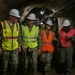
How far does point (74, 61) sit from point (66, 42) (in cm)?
184

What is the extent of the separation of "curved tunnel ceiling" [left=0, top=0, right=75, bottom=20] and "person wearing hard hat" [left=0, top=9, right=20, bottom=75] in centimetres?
259

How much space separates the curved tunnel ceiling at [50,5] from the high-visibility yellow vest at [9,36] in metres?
2.64

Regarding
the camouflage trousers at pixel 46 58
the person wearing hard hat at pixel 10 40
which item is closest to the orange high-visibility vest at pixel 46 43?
the camouflage trousers at pixel 46 58

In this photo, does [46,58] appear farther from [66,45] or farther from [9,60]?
[9,60]

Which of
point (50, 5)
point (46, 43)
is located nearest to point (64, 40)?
point (46, 43)

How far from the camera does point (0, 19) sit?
877 centimetres

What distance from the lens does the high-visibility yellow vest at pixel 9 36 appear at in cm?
614

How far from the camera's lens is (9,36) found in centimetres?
617

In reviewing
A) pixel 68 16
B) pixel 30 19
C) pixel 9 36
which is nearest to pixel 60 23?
pixel 68 16

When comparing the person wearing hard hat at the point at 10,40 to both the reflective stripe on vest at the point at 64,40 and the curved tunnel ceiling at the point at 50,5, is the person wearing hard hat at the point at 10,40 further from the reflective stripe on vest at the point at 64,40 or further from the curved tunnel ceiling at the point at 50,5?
the curved tunnel ceiling at the point at 50,5

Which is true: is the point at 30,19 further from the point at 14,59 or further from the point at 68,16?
the point at 68,16

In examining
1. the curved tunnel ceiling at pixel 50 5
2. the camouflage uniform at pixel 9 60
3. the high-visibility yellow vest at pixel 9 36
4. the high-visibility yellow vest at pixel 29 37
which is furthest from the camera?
the curved tunnel ceiling at pixel 50 5

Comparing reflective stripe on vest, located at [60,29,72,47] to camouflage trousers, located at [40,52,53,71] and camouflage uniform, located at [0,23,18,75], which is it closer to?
camouflage trousers, located at [40,52,53,71]

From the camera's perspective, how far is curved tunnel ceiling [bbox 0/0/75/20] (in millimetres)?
8516
